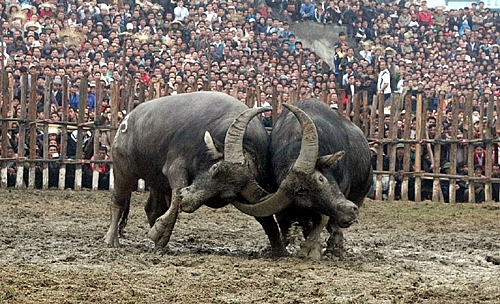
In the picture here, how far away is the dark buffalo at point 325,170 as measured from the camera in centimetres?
851

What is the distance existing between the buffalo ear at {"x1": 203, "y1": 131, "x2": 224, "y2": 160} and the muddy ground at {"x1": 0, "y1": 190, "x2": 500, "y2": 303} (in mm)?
957

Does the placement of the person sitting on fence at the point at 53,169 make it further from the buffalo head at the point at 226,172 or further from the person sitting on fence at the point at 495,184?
the buffalo head at the point at 226,172

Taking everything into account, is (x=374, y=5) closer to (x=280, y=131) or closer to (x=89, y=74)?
(x=89, y=74)

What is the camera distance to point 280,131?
931cm

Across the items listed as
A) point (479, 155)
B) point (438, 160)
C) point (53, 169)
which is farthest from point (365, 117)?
point (53, 169)

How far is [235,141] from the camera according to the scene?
8461 millimetres

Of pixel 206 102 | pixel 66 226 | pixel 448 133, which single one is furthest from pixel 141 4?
pixel 206 102

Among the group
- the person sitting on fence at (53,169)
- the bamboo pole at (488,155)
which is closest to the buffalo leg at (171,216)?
the person sitting on fence at (53,169)

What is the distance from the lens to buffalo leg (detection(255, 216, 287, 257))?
365 inches

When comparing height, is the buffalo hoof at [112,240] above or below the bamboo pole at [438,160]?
below

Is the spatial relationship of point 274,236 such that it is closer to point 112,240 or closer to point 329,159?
point 329,159

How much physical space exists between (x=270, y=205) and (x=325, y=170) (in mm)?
604

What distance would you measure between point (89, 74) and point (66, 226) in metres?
8.49

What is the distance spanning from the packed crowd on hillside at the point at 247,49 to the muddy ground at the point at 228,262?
459 centimetres
